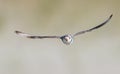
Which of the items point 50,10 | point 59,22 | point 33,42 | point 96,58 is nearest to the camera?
point 50,10

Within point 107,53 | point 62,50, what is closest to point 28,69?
point 62,50

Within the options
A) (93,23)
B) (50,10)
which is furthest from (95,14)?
(50,10)

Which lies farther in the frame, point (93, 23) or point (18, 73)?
point (18, 73)

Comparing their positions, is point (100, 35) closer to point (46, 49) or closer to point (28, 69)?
point (46, 49)

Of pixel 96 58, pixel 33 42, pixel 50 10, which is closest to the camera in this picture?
pixel 50 10

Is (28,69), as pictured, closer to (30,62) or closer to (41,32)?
(30,62)

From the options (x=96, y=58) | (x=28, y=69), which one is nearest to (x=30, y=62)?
(x=28, y=69)

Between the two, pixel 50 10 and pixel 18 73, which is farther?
pixel 18 73

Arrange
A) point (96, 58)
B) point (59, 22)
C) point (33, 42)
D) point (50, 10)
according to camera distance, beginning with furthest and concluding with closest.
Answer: point (96, 58)
point (33, 42)
point (59, 22)
point (50, 10)
